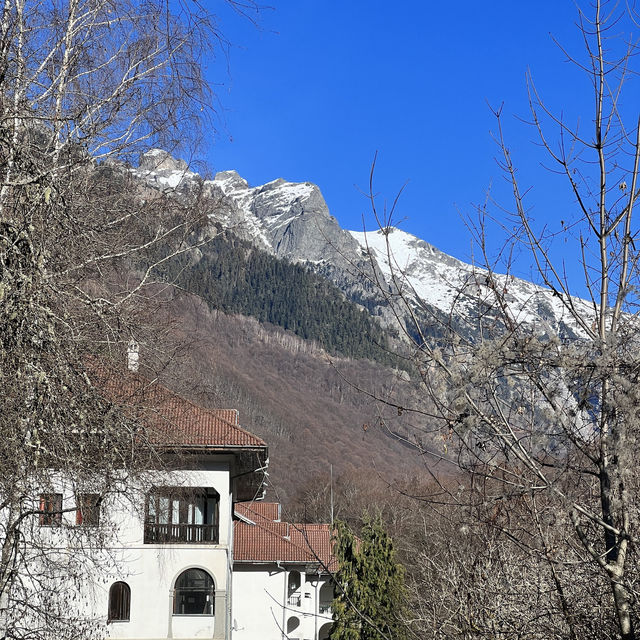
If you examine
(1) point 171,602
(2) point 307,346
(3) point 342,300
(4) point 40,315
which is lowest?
(1) point 171,602

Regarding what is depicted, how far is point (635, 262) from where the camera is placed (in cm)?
462

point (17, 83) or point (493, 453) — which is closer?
point (493, 453)

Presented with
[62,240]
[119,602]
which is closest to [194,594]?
[119,602]

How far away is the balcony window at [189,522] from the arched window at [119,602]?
53.4 inches

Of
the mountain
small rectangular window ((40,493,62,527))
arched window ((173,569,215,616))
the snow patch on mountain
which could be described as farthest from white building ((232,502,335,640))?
the snow patch on mountain

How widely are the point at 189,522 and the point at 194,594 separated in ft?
6.94

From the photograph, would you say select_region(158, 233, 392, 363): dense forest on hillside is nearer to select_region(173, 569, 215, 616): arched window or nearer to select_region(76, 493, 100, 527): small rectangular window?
select_region(173, 569, 215, 616): arched window

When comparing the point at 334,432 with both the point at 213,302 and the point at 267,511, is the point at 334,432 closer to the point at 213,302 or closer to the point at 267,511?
the point at 267,511

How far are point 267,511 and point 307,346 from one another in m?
113

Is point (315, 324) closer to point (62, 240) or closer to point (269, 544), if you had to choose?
point (269, 544)

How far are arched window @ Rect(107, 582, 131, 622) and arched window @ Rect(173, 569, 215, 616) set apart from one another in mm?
1354

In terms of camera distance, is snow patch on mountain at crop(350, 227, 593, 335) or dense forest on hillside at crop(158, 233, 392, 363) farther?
dense forest on hillside at crop(158, 233, 392, 363)

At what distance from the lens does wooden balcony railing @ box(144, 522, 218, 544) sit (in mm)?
23547

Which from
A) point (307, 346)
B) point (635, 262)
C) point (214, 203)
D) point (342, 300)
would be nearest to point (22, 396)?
point (635, 262)
